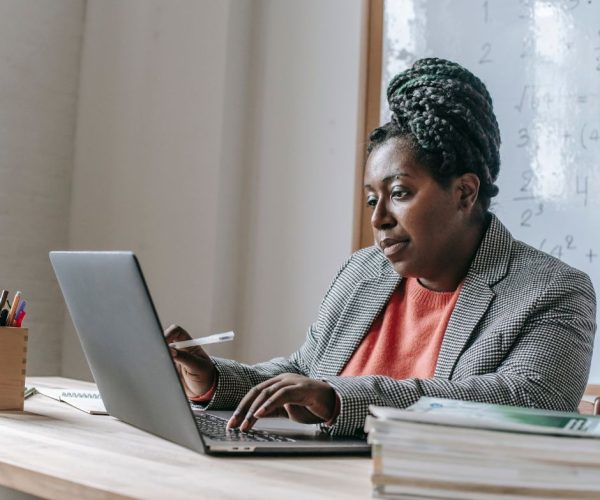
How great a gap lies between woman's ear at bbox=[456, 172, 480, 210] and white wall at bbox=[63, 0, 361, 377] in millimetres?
893

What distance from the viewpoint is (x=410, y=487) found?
26.9 inches

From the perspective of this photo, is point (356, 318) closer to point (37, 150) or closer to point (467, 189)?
point (467, 189)

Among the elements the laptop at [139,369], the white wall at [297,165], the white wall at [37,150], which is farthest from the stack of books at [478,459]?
the white wall at [37,150]

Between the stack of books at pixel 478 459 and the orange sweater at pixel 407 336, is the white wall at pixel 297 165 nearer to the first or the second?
the orange sweater at pixel 407 336

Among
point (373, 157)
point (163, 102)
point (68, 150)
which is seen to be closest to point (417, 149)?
point (373, 157)

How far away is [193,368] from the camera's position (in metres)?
1.38

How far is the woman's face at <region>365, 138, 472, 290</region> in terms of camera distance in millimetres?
1459

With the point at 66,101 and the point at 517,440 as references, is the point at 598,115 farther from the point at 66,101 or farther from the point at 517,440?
the point at 66,101

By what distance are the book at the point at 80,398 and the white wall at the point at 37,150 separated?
1.28m

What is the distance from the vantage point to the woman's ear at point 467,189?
4.88 feet

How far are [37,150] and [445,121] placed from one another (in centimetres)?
181

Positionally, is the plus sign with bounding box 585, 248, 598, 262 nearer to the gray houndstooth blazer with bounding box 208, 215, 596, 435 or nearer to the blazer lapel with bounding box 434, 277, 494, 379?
the gray houndstooth blazer with bounding box 208, 215, 596, 435

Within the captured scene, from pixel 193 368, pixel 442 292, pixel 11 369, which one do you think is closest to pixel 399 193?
pixel 442 292

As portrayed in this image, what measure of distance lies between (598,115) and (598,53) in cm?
15
